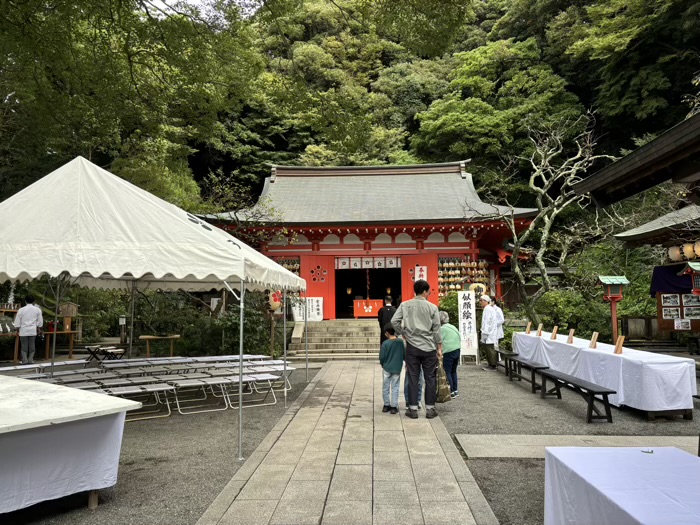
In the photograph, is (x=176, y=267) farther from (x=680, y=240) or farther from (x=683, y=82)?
(x=683, y=82)

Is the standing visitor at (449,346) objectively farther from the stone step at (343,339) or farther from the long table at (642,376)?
the stone step at (343,339)

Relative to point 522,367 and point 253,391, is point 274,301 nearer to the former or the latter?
point 253,391

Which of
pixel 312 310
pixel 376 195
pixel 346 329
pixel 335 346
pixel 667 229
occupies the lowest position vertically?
pixel 335 346

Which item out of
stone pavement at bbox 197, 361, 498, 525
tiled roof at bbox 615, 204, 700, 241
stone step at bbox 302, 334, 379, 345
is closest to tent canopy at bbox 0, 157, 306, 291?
stone pavement at bbox 197, 361, 498, 525

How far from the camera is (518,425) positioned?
535 cm

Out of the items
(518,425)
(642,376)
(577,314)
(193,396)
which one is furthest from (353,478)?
(577,314)

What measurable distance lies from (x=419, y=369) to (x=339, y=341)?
26.1 feet

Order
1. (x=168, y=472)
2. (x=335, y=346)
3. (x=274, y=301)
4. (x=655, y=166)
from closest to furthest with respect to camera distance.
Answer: (x=655, y=166) < (x=168, y=472) < (x=274, y=301) < (x=335, y=346)

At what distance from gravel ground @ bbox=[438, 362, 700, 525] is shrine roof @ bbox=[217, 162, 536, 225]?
7999 mm

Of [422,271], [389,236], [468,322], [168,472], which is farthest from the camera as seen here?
[389,236]

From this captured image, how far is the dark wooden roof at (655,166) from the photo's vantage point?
290 cm

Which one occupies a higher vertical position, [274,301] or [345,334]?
[274,301]

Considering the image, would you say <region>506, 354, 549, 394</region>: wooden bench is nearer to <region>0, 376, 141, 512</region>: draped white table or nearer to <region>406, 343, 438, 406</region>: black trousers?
<region>406, 343, 438, 406</region>: black trousers

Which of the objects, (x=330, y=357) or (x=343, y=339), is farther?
(x=343, y=339)
